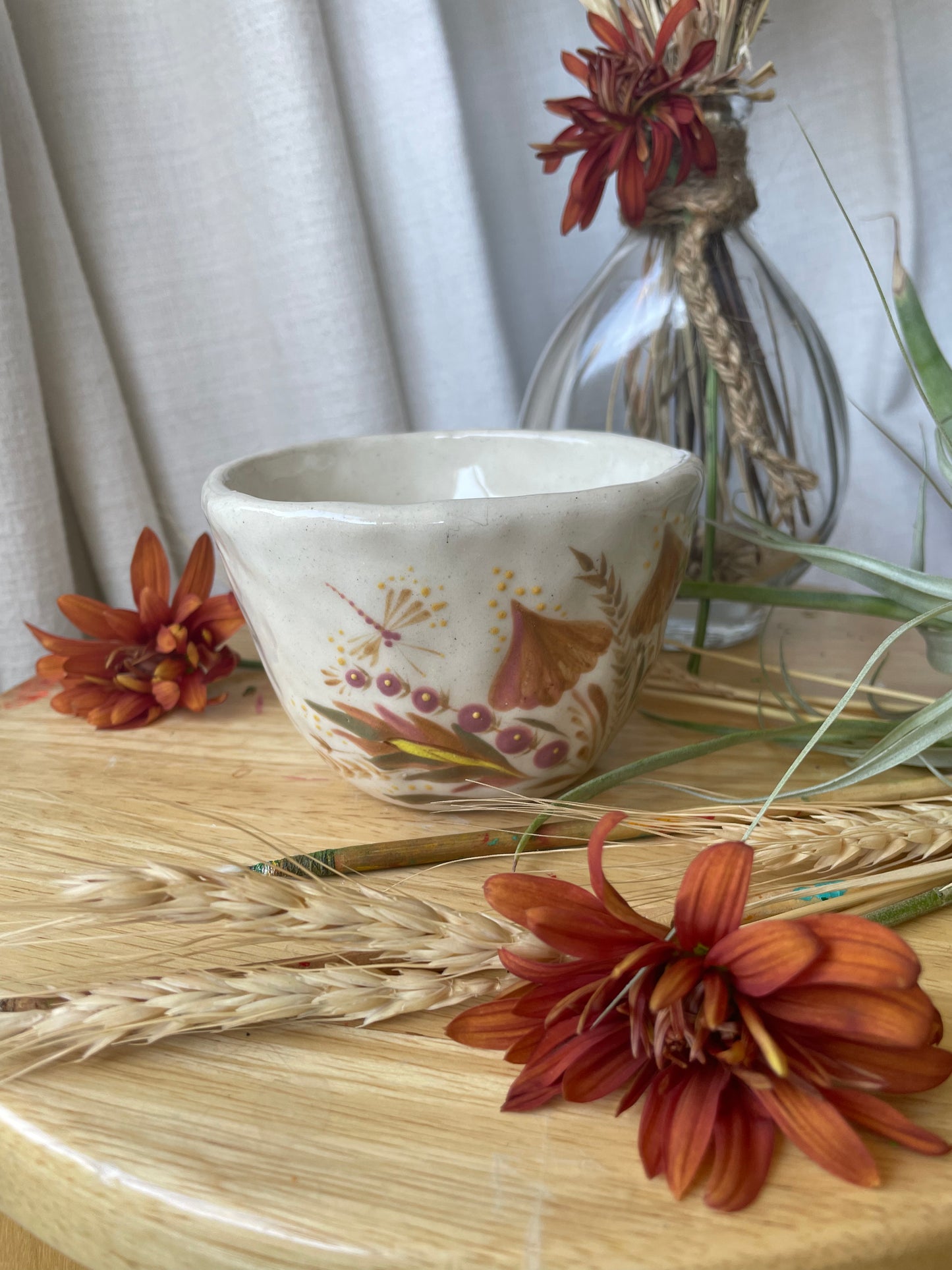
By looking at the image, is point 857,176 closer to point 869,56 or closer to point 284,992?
point 869,56

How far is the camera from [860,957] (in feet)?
0.78

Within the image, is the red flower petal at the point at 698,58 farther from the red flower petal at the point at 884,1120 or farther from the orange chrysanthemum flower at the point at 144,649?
the red flower petal at the point at 884,1120

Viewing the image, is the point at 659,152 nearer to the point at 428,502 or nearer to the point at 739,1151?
the point at 428,502

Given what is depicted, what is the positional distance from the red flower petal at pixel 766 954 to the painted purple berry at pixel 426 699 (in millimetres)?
159

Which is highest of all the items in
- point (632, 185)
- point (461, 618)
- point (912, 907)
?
point (632, 185)

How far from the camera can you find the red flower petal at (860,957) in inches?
9.0

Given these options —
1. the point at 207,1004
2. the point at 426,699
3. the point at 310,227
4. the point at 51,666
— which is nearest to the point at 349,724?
the point at 426,699

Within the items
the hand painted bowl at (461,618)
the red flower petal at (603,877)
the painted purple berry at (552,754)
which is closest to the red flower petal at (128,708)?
the hand painted bowl at (461,618)

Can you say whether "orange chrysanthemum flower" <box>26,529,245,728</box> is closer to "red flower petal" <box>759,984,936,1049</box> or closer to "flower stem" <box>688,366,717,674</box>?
"flower stem" <box>688,366,717,674</box>

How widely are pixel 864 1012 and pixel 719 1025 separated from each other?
34 mm

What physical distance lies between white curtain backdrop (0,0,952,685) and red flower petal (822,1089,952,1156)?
594mm

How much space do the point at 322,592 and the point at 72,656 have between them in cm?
25

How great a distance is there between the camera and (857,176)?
76cm

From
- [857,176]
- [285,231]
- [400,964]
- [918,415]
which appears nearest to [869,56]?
[857,176]
